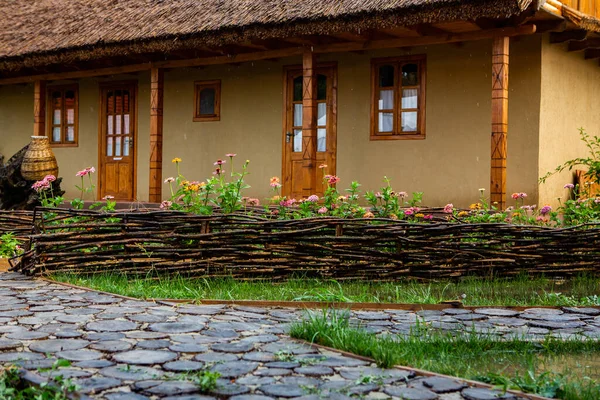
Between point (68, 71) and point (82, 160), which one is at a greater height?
point (68, 71)

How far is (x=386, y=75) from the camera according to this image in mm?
10734

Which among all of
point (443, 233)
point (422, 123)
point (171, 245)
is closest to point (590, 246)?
point (443, 233)

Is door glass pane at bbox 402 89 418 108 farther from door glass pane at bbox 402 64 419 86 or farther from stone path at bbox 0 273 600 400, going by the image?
stone path at bbox 0 273 600 400

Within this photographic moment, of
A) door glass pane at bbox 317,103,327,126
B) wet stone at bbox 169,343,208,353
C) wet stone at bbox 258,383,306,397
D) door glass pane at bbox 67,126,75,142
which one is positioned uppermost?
door glass pane at bbox 317,103,327,126

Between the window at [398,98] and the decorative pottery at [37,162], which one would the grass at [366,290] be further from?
the decorative pottery at [37,162]

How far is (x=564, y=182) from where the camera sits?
10438 millimetres

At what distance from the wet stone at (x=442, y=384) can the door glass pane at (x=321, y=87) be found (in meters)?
8.65

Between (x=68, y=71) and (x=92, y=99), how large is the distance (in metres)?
0.85

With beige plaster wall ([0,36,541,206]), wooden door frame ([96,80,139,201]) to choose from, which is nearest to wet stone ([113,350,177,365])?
beige plaster wall ([0,36,541,206])

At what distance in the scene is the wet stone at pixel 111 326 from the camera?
379 centimetres

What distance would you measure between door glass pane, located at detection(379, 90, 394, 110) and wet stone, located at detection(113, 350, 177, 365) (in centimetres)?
→ 786

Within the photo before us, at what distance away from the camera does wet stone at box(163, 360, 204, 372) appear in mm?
3022

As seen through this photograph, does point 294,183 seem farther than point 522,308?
Yes

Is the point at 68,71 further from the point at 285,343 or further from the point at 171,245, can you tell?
the point at 285,343
